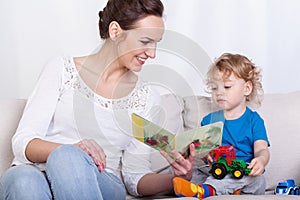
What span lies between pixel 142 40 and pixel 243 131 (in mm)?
599

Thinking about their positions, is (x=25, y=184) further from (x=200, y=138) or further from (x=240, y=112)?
(x=240, y=112)

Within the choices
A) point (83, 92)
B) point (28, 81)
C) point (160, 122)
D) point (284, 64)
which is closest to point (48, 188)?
point (83, 92)

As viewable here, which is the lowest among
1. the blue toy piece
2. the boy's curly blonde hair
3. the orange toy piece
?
the blue toy piece

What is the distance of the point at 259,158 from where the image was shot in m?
1.99

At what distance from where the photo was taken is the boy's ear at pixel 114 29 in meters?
1.88

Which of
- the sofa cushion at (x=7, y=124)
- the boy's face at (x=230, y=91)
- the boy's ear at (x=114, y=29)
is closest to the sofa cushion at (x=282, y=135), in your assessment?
the boy's face at (x=230, y=91)

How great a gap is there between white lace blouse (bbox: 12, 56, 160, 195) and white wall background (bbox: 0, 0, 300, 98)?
81cm

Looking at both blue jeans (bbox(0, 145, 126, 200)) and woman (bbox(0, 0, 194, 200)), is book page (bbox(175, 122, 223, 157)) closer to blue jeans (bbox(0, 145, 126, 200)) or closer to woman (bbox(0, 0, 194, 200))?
woman (bbox(0, 0, 194, 200))

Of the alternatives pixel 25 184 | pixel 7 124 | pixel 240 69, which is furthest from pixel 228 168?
pixel 7 124

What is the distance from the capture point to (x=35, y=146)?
1741 mm

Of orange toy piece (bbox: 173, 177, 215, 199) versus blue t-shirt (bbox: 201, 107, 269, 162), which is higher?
blue t-shirt (bbox: 201, 107, 269, 162)

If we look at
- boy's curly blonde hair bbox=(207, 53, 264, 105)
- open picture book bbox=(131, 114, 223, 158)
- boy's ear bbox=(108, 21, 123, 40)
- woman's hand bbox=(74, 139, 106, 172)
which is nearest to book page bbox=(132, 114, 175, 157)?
open picture book bbox=(131, 114, 223, 158)

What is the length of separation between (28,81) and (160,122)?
2.98ft

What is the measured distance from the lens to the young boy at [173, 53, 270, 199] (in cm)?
204
